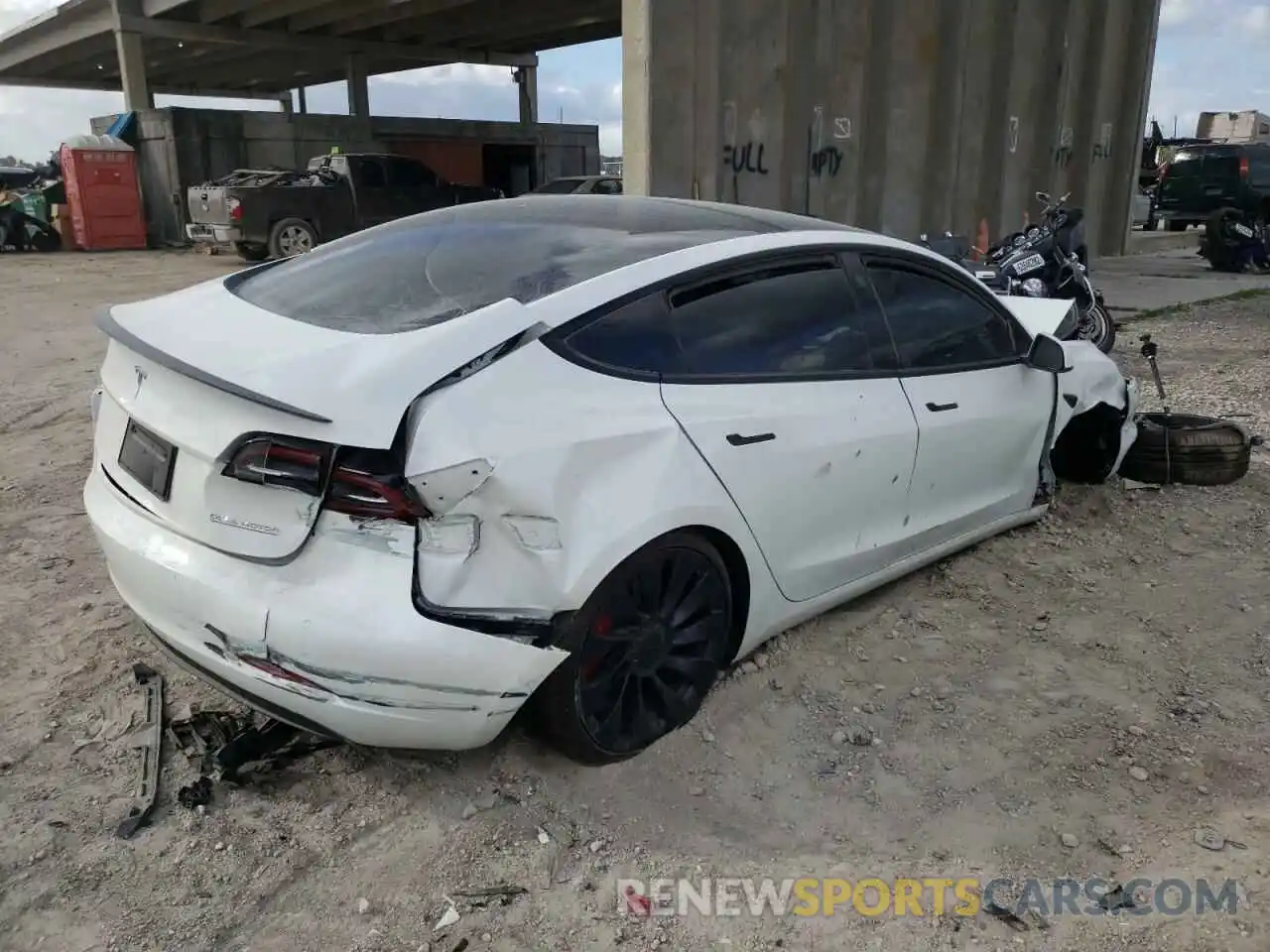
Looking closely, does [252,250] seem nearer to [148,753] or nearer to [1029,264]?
[1029,264]

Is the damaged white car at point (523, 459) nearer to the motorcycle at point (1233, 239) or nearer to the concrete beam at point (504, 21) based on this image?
the motorcycle at point (1233, 239)

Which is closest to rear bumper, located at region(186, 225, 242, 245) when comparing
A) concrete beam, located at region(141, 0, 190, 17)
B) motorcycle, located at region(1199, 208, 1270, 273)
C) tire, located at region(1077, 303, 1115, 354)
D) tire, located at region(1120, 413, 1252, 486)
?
concrete beam, located at region(141, 0, 190, 17)

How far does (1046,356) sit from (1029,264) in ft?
15.7

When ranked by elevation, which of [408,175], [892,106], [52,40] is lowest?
[408,175]

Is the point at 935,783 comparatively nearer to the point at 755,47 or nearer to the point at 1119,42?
the point at 755,47

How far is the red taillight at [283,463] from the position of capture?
A: 232 centimetres

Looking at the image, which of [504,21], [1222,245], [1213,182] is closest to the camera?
[1222,245]

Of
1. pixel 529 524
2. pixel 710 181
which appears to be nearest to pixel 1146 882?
pixel 529 524

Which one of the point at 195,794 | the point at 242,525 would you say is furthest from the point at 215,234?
the point at 242,525

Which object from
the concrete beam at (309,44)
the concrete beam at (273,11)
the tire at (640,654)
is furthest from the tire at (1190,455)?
the concrete beam at (309,44)

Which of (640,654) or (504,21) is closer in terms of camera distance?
(640,654)

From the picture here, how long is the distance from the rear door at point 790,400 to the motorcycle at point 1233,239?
1453cm

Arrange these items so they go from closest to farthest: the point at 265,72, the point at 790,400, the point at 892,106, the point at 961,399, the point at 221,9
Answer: the point at 790,400 < the point at 961,399 < the point at 892,106 < the point at 221,9 < the point at 265,72

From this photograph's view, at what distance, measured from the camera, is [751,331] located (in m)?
3.09
